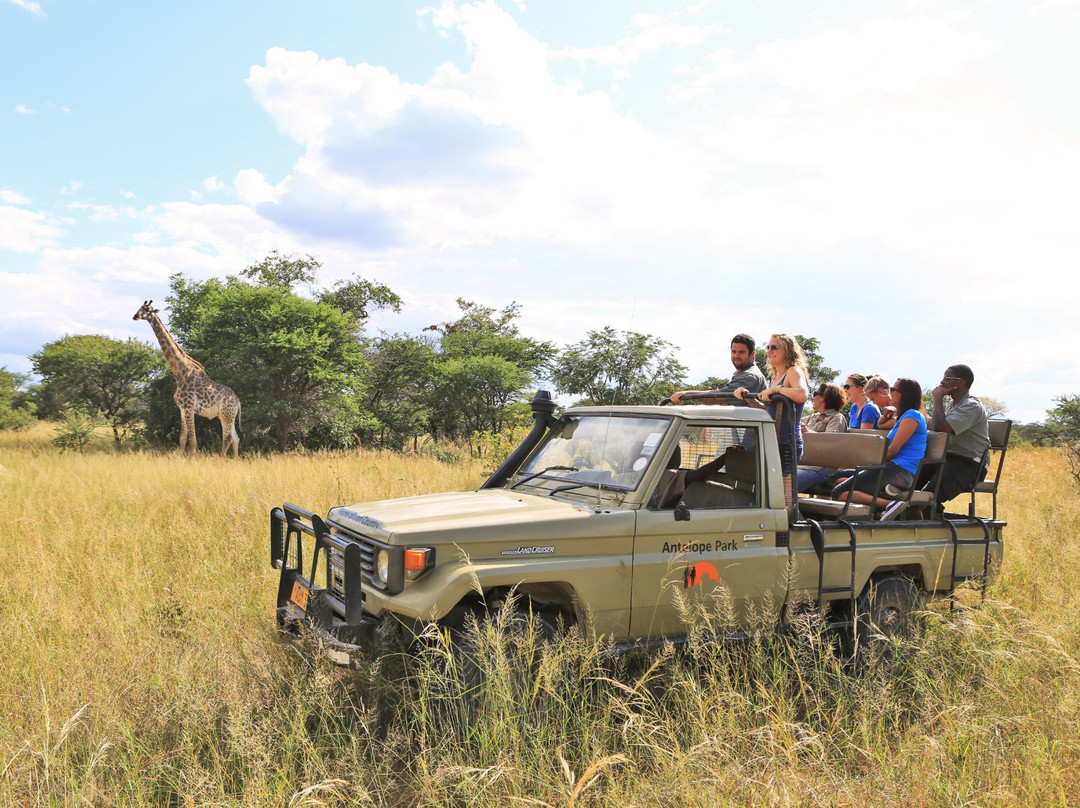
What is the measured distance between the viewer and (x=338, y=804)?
3.26m

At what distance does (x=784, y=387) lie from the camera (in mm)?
5363

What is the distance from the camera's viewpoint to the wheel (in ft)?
16.5

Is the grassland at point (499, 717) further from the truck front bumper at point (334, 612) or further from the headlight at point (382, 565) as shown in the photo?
the headlight at point (382, 565)

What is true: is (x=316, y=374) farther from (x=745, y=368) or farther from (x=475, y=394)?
(x=745, y=368)

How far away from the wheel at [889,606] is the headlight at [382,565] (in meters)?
3.25

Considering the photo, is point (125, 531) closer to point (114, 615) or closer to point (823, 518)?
point (114, 615)

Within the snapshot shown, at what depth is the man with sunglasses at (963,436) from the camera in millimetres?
6090

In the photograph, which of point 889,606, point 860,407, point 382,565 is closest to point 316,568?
point 382,565

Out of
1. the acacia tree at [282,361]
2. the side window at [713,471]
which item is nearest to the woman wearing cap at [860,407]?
the side window at [713,471]

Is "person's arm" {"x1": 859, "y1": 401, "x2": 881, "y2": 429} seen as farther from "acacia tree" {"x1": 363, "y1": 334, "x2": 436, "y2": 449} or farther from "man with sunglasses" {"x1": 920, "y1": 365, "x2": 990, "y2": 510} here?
"acacia tree" {"x1": 363, "y1": 334, "x2": 436, "y2": 449}

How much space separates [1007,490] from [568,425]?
10.8 metres

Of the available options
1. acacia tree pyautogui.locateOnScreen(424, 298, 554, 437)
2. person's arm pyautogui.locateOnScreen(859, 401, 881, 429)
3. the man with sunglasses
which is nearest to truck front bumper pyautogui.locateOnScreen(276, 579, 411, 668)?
the man with sunglasses

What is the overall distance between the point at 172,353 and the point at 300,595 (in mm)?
15893

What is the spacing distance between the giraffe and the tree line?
88 centimetres
